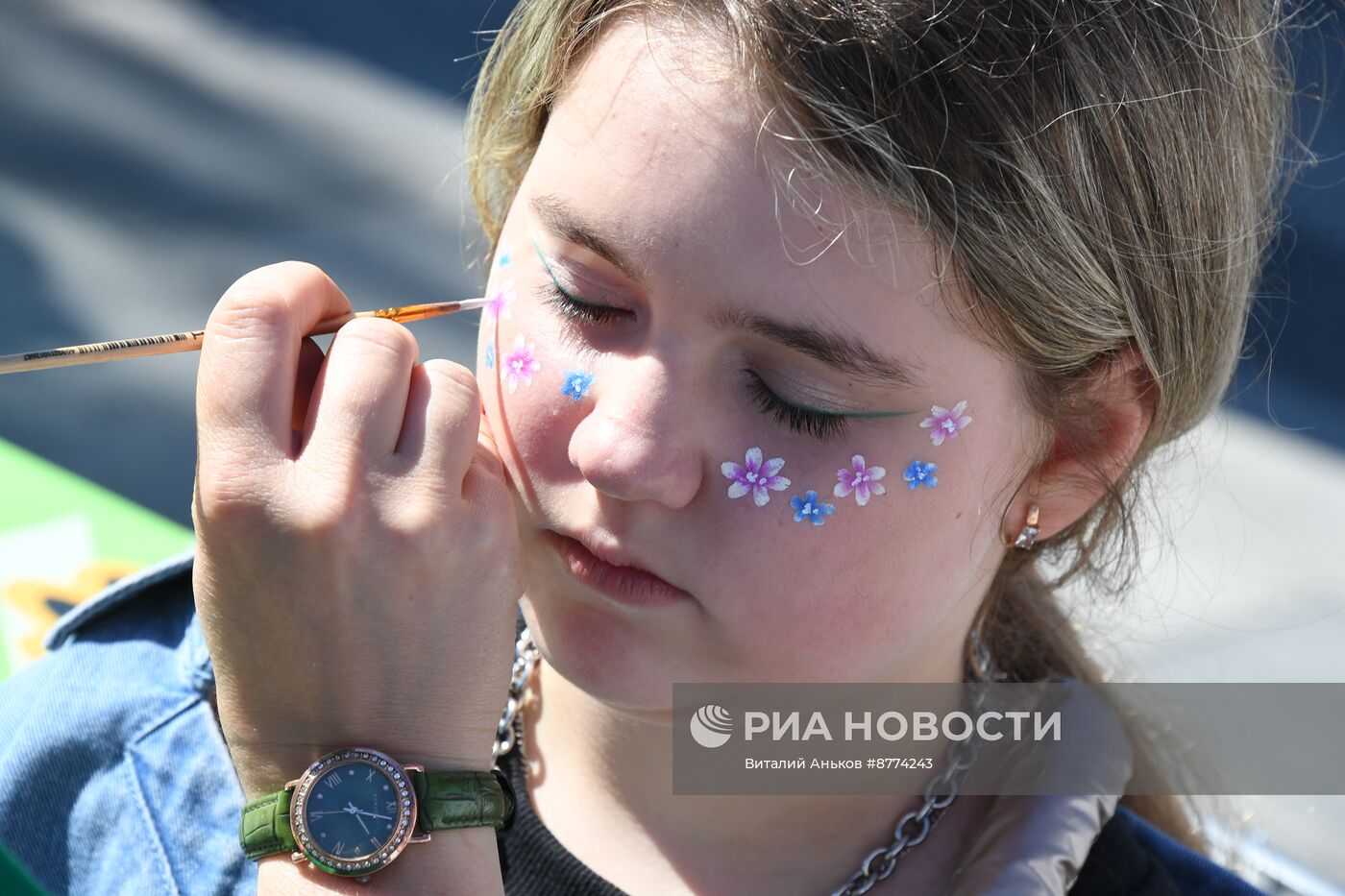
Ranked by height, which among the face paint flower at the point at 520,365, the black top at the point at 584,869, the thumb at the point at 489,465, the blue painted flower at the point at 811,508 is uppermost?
the face paint flower at the point at 520,365

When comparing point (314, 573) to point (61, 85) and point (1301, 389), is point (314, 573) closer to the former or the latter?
point (1301, 389)

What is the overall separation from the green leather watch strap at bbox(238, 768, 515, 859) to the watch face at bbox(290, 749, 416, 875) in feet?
0.04

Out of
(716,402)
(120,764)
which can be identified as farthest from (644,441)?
(120,764)

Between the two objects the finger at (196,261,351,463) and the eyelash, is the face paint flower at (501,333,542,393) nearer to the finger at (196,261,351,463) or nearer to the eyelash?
the eyelash

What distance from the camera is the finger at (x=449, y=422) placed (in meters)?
1.05

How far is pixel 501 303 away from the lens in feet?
3.99

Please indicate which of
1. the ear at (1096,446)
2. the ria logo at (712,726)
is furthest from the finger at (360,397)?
the ear at (1096,446)

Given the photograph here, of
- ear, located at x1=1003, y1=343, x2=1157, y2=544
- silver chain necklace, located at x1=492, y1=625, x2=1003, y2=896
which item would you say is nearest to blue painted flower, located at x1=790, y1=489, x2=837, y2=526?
ear, located at x1=1003, y1=343, x2=1157, y2=544

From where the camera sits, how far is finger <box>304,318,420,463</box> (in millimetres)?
1026

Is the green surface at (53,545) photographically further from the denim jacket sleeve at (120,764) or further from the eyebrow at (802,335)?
the eyebrow at (802,335)

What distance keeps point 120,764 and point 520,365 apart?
0.66 meters

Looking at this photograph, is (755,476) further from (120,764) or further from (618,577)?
(120,764)

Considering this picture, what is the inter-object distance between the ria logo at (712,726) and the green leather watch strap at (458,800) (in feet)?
0.86

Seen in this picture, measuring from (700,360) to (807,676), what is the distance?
31cm
